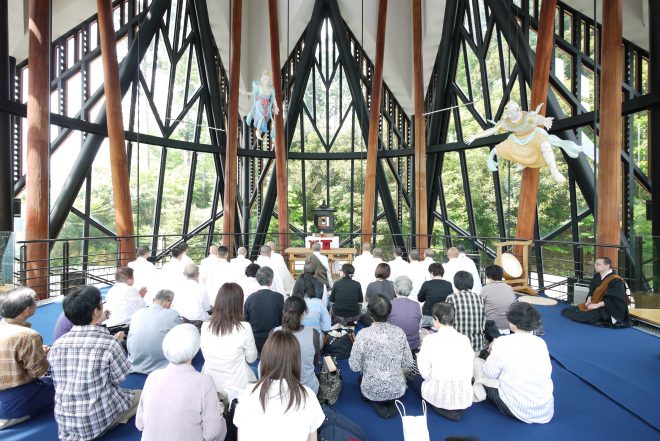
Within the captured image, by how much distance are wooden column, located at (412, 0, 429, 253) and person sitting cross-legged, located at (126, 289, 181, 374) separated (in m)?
7.67

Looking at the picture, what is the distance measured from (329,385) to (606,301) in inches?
152

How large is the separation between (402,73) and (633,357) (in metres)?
11.7

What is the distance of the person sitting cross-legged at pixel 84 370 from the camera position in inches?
86.4

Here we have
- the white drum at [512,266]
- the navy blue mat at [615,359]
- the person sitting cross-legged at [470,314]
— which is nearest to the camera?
the navy blue mat at [615,359]

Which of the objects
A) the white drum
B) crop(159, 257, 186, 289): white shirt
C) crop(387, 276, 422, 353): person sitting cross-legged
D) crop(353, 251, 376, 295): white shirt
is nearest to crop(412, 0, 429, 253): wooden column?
the white drum

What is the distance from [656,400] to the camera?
3.06m

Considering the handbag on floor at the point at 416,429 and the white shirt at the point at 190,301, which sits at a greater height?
the white shirt at the point at 190,301

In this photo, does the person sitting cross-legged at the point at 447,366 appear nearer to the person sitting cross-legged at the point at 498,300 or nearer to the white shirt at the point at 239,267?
the person sitting cross-legged at the point at 498,300

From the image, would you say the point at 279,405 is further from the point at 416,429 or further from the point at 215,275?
the point at 215,275

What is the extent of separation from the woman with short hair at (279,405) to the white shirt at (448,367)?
3.79ft

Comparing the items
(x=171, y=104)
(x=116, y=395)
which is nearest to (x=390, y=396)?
(x=116, y=395)

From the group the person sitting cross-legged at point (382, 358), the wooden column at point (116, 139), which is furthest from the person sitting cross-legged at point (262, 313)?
the wooden column at point (116, 139)

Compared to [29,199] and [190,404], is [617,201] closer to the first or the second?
[190,404]

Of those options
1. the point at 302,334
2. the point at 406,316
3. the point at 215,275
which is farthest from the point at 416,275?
the point at 302,334
